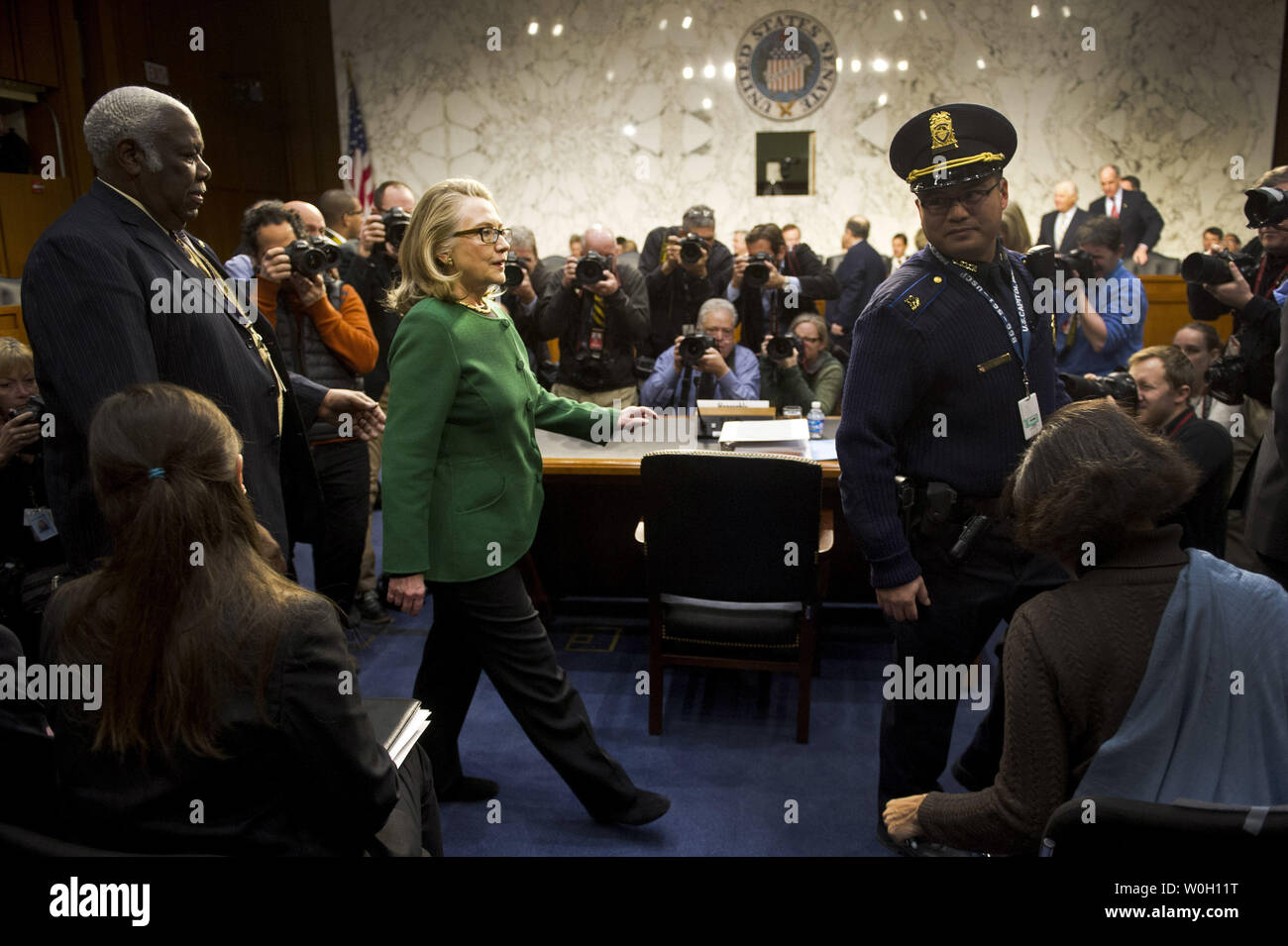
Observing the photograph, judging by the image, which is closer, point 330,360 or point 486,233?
point 486,233

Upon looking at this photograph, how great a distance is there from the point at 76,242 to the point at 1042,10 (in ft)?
29.1

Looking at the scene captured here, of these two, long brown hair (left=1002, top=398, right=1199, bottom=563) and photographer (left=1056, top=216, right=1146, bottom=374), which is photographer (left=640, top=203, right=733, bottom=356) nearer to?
photographer (left=1056, top=216, right=1146, bottom=374)

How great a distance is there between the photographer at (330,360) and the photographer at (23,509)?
700 mm

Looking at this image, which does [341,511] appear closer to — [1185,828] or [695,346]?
[695,346]

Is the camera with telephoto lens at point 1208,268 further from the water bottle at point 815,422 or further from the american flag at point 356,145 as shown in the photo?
the american flag at point 356,145

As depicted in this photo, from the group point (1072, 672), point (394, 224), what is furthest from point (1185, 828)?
point (394, 224)

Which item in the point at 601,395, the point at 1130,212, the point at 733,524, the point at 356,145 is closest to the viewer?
the point at 733,524

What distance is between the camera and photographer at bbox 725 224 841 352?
4.23m

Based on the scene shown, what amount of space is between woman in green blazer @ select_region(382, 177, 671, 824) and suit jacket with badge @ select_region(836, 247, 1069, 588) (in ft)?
2.28

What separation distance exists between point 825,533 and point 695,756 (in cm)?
74

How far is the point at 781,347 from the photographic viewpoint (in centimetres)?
364

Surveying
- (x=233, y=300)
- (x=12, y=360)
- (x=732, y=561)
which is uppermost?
(x=233, y=300)
